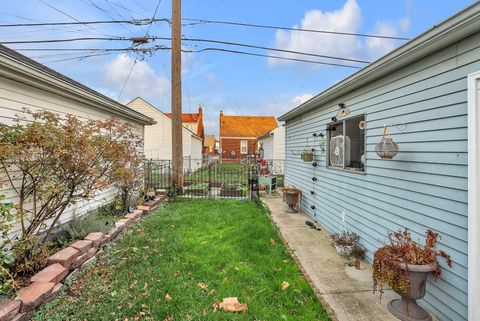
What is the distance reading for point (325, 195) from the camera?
585 cm

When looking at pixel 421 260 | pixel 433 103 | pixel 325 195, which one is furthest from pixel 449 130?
pixel 325 195

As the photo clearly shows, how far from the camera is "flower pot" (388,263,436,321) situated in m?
2.48

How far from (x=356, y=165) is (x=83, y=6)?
32.1 feet

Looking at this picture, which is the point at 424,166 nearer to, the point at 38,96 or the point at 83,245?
the point at 83,245

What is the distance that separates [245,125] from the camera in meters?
34.6

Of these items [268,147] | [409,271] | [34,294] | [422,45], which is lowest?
[34,294]

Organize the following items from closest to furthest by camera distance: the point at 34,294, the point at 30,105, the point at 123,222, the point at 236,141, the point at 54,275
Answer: the point at 34,294, the point at 54,275, the point at 30,105, the point at 123,222, the point at 236,141

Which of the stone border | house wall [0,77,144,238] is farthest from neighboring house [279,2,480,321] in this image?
house wall [0,77,144,238]

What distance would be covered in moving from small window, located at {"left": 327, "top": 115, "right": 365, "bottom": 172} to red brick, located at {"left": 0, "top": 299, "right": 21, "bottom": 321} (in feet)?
15.4

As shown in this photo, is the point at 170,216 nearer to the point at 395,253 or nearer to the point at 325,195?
the point at 325,195

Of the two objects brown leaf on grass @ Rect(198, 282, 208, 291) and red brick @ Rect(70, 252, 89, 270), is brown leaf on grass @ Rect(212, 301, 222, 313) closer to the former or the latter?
brown leaf on grass @ Rect(198, 282, 208, 291)

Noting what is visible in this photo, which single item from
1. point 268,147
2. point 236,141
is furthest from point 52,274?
point 236,141

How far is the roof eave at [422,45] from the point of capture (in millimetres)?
2199

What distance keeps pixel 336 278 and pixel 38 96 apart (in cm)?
525
